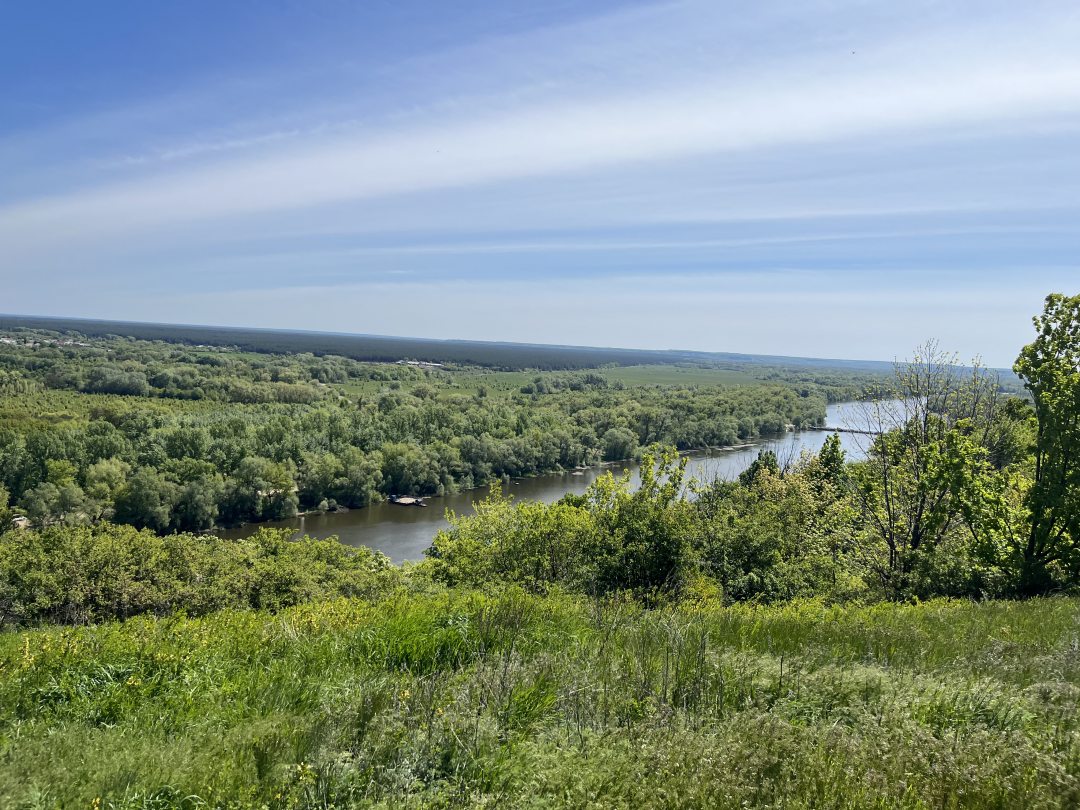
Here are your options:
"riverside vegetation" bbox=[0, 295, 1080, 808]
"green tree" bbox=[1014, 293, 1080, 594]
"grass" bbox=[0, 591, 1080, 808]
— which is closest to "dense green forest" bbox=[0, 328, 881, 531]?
"green tree" bbox=[1014, 293, 1080, 594]

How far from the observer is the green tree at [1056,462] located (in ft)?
33.1

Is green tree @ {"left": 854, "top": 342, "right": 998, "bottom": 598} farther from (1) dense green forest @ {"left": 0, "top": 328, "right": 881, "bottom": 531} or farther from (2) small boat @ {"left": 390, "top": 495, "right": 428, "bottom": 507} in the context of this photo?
(2) small boat @ {"left": 390, "top": 495, "right": 428, "bottom": 507}

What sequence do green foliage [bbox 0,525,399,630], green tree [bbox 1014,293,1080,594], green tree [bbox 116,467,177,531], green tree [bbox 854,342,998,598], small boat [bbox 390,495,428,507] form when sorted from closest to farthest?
green tree [bbox 1014,293,1080,594], green tree [bbox 854,342,998,598], green foliage [bbox 0,525,399,630], green tree [bbox 116,467,177,531], small boat [bbox 390,495,428,507]

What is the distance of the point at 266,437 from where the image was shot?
200 ft

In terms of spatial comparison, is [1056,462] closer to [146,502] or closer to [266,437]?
[146,502]

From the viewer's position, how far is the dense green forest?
45.9 metres

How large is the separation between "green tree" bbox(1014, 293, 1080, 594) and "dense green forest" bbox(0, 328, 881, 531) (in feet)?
10.7

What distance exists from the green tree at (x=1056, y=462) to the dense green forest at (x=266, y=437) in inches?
129

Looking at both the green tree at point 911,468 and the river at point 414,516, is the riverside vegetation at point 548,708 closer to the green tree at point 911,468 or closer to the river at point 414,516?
the green tree at point 911,468

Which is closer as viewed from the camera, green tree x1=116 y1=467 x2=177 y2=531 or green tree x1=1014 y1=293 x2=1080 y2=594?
green tree x1=1014 y1=293 x2=1080 y2=594

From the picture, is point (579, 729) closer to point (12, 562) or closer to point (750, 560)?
point (750, 560)

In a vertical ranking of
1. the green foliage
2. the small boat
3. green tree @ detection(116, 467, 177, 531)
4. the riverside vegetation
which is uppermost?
the riverside vegetation

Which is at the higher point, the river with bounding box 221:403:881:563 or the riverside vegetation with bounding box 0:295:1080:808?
the riverside vegetation with bounding box 0:295:1080:808

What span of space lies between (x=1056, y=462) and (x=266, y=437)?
6205 centimetres
